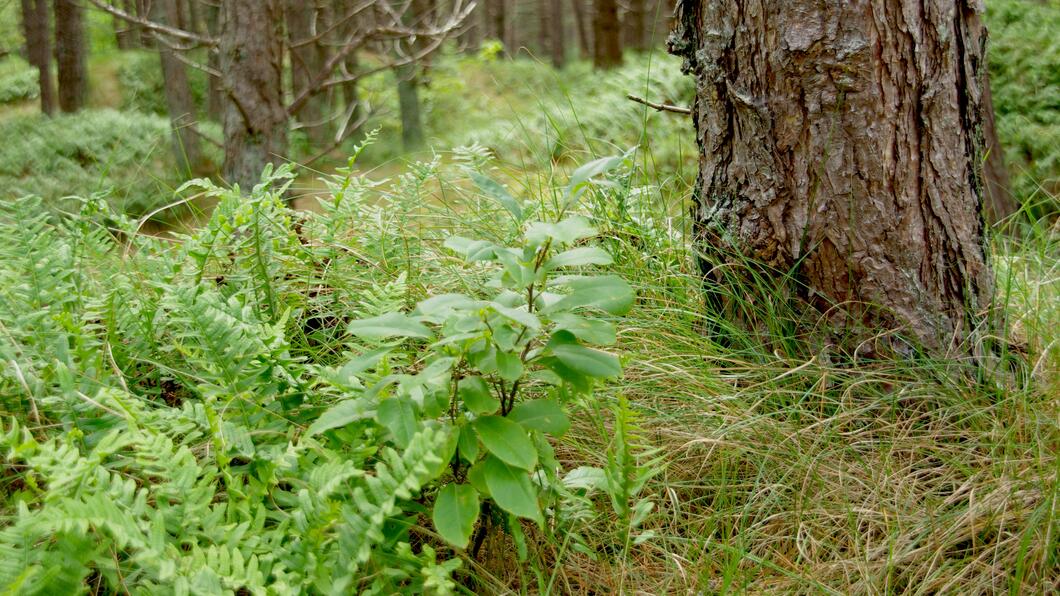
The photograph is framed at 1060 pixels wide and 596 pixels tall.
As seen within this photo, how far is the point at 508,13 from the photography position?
30.8 meters

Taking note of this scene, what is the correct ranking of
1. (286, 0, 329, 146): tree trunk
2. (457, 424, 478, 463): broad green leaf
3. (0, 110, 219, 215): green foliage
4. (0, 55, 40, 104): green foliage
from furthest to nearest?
1. (0, 55, 40, 104): green foliage
2. (286, 0, 329, 146): tree trunk
3. (0, 110, 219, 215): green foliage
4. (457, 424, 478, 463): broad green leaf

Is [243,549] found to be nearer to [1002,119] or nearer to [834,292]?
[834,292]

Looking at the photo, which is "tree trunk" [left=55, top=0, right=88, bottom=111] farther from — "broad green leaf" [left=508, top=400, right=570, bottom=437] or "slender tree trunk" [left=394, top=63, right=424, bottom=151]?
"broad green leaf" [left=508, top=400, right=570, bottom=437]

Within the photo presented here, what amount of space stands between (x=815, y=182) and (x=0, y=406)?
204 cm

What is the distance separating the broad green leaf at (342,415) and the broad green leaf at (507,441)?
21 cm

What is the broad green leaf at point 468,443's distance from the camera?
1.43m

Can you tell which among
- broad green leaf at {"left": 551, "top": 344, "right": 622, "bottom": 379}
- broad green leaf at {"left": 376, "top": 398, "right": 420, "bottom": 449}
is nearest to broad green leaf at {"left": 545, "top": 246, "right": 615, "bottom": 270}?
broad green leaf at {"left": 551, "top": 344, "right": 622, "bottom": 379}

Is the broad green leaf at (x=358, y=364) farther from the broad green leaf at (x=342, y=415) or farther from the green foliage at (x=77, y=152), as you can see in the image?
the green foliage at (x=77, y=152)

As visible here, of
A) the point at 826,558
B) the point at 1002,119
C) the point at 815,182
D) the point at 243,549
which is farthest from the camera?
the point at 1002,119

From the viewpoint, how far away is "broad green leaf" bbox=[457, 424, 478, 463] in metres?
1.43

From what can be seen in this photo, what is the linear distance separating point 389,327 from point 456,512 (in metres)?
0.34

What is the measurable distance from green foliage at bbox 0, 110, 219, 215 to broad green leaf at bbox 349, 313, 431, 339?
26.6 ft

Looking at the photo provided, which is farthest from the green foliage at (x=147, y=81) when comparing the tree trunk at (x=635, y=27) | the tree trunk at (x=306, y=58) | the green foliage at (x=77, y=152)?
the tree trunk at (x=635, y=27)

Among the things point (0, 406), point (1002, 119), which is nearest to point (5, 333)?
point (0, 406)
